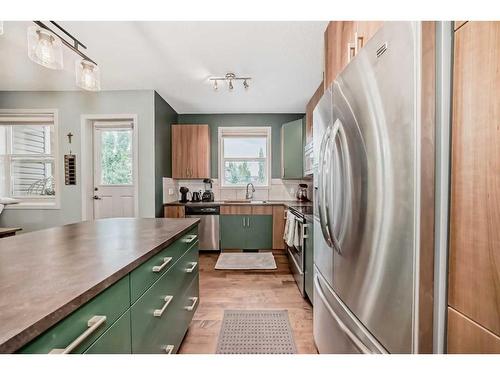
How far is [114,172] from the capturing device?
12.8 feet

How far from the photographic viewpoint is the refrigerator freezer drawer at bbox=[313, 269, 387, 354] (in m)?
0.97

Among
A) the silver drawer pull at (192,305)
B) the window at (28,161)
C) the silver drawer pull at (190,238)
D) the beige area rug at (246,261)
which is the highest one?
the window at (28,161)

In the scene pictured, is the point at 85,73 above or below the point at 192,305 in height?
above


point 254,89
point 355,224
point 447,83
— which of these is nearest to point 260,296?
point 355,224

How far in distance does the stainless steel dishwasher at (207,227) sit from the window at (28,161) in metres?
2.15

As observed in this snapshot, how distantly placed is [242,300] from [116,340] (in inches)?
71.2

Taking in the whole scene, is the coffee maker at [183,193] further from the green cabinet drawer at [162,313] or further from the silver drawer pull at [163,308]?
the silver drawer pull at [163,308]

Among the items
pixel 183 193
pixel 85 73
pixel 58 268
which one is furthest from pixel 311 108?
pixel 58 268

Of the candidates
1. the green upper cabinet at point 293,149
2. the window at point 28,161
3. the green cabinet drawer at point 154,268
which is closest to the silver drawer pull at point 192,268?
the green cabinet drawer at point 154,268

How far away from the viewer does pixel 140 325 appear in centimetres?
102

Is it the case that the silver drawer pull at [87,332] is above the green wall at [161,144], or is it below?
below

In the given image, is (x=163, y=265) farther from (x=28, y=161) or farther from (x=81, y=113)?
(x=28, y=161)

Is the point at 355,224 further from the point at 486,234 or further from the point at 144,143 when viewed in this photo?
the point at 144,143

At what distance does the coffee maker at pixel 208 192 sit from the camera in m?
4.43
